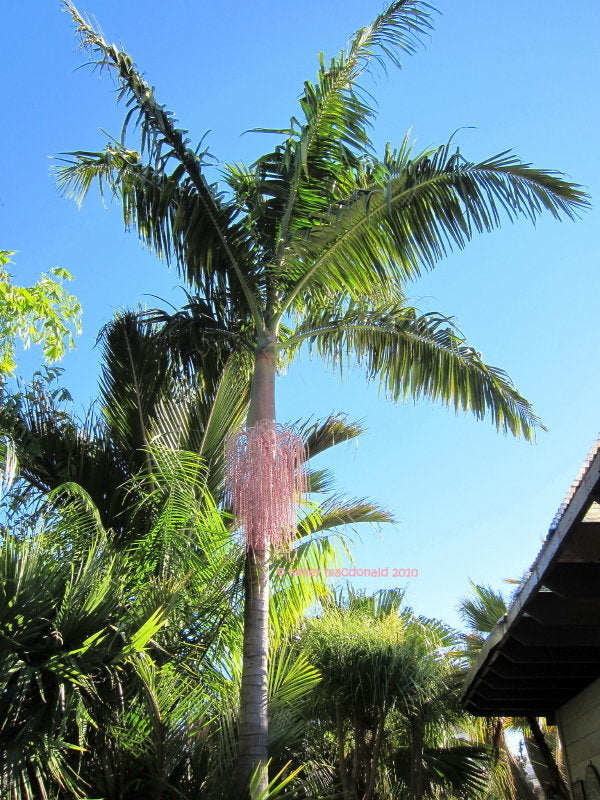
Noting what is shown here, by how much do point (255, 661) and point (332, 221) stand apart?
12.7ft

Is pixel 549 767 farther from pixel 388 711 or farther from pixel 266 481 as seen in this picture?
pixel 266 481

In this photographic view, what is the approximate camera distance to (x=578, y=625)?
572 centimetres

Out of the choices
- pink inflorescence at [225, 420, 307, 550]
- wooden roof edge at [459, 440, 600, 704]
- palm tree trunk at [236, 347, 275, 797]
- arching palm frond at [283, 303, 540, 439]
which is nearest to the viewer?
wooden roof edge at [459, 440, 600, 704]

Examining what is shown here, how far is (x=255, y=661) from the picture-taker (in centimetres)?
555

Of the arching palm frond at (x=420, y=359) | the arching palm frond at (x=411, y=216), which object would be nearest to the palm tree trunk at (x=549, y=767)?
the arching palm frond at (x=420, y=359)

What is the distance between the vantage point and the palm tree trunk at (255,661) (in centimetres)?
514

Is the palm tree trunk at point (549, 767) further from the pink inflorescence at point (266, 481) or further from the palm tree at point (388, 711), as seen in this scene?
the pink inflorescence at point (266, 481)

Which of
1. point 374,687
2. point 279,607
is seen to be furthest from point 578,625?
point 374,687

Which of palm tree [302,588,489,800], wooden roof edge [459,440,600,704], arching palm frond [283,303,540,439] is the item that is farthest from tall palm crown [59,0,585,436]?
palm tree [302,588,489,800]

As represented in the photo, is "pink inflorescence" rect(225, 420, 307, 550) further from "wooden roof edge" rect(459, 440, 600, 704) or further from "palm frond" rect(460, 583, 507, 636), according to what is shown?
"palm frond" rect(460, 583, 507, 636)

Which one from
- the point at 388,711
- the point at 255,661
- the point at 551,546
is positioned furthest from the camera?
the point at 388,711

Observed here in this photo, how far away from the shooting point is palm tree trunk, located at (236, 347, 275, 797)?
514cm

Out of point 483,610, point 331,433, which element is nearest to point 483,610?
point 483,610

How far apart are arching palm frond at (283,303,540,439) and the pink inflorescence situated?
1.40 meters
